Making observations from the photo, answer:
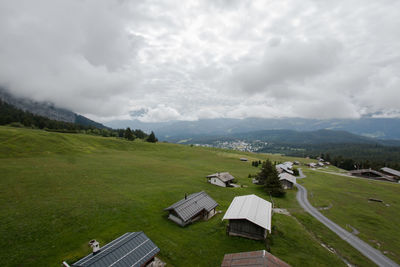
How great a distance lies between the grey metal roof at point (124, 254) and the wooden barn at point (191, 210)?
9.97 meters

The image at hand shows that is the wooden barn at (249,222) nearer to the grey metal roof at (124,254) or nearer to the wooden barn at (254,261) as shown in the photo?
the wooden barn at (254,261)

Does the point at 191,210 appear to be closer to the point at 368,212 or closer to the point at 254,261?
the point at 254,261

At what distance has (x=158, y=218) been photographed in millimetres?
30812

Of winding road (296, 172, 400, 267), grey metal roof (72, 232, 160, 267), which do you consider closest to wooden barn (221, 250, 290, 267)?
grey metal roof (72, 232, 160, 267)

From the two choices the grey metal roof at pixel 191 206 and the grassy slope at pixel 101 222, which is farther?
the grey metal roof at pixel 191 206

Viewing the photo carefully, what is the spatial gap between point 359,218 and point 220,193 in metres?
33.4

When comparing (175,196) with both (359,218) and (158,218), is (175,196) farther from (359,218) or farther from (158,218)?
(359,218)

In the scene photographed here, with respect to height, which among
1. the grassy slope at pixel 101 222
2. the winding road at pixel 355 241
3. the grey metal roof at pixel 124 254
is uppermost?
the grey metal roof at pixel 124 254

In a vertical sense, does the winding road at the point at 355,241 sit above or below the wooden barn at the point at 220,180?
below

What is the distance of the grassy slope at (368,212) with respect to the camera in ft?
104

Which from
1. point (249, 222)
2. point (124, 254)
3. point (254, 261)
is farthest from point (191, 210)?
point (254, 261)

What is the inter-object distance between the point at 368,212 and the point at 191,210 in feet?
155

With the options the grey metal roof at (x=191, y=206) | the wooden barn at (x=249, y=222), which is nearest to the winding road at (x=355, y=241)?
the wooden barn at (x=249, y=222)

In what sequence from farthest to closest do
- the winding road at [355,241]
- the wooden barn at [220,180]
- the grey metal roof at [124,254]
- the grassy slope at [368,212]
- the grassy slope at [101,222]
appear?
the wooden barn at [220,180], the grassy slope at [368,212], the winding road at [355,241], the grassy slope at [101,222], the grey metal roof at [124,254]
